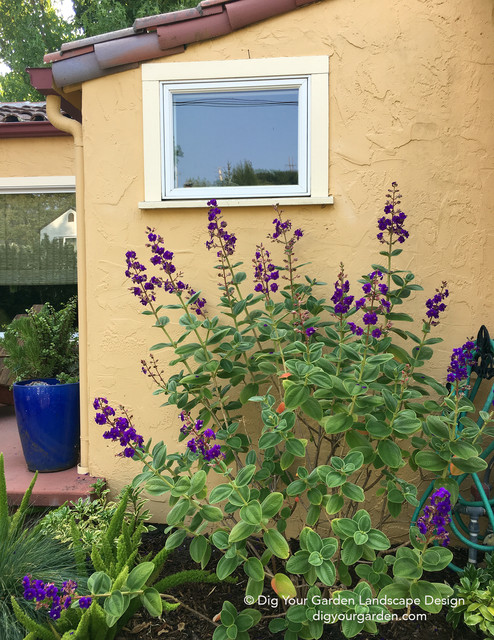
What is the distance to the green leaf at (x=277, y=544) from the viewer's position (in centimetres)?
192

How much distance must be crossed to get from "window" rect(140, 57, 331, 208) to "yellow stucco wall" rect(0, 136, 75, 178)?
9.60 ft

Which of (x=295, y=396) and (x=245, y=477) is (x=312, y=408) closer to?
(x=295, y=396)

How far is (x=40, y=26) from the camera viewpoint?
47.2ft

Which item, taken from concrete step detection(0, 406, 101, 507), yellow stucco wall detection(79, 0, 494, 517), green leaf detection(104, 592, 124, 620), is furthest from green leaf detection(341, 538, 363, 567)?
concrete step detection(0, 406, 101, 507)

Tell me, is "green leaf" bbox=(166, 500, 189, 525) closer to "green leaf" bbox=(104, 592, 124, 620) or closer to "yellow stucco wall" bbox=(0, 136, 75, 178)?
"green leaf" bbox=(104, 592, 124, 620)

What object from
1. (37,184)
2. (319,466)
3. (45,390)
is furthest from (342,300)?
(37,184)

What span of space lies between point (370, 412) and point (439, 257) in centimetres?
116

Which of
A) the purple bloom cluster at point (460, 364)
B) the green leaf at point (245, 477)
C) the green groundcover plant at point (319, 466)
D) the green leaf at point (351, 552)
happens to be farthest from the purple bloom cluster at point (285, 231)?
the green leaf at point (351, 552)

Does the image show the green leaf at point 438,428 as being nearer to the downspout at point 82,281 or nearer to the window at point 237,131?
the window at point 237,131

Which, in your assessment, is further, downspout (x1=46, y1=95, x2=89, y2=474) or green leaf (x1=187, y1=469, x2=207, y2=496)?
downspout (x1=46, y1=95, x2=89, y2=474)

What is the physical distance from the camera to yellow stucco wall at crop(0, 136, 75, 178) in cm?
561

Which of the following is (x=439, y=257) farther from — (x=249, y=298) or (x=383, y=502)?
(x=383, y=502)

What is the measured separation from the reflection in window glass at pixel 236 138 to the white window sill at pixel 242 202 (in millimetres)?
136

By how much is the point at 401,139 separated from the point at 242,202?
988mm
